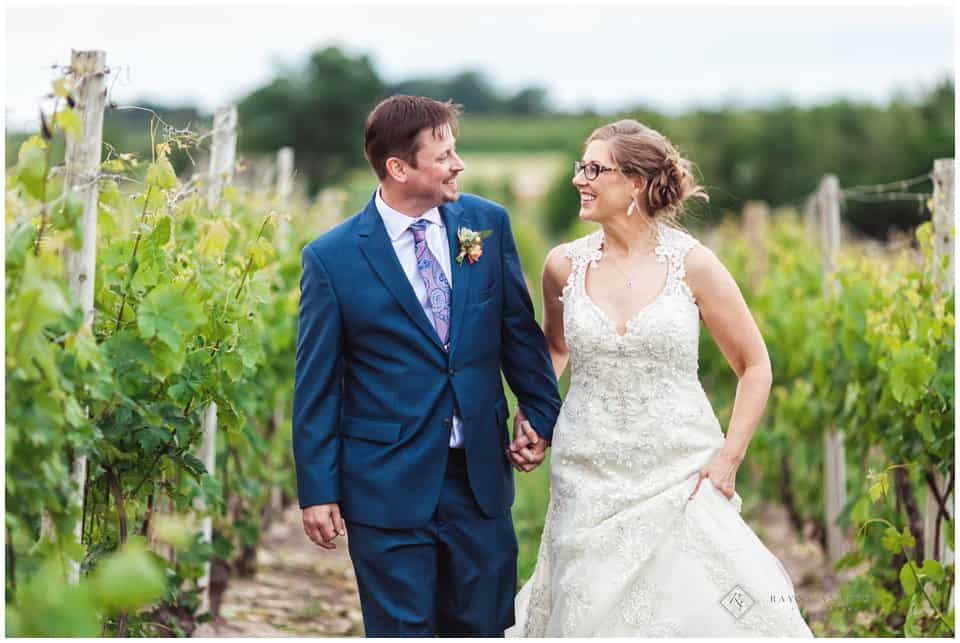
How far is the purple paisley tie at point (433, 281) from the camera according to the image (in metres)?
3.46

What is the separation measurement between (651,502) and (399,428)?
30.3 inches

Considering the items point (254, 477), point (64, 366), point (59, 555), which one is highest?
point (64, 366)

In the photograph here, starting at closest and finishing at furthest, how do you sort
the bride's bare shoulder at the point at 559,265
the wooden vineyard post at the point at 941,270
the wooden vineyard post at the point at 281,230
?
1. the bride's bare shoulder at the point at 559,265
2. the wooden vineyard post at the point at 941,270
3. the wooden vineyard post at the point at 281,230

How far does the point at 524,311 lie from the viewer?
358 centimetres

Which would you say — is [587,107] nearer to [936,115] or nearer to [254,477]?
[936,115]

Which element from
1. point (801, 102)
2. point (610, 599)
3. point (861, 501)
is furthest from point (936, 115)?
point (610, 599)

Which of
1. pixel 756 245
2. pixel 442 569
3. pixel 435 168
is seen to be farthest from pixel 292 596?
pixel 756 245

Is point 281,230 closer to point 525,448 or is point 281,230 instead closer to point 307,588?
point 307,588

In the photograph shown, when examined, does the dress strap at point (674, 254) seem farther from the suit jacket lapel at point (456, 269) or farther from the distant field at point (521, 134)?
the distant field at point (521, 134)

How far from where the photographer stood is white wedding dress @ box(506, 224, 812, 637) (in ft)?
11.2

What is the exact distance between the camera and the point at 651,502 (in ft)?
11.5

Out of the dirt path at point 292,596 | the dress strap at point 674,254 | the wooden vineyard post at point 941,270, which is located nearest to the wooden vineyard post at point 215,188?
the dirt path at point 292,596

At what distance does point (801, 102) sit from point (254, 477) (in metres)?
33.8
